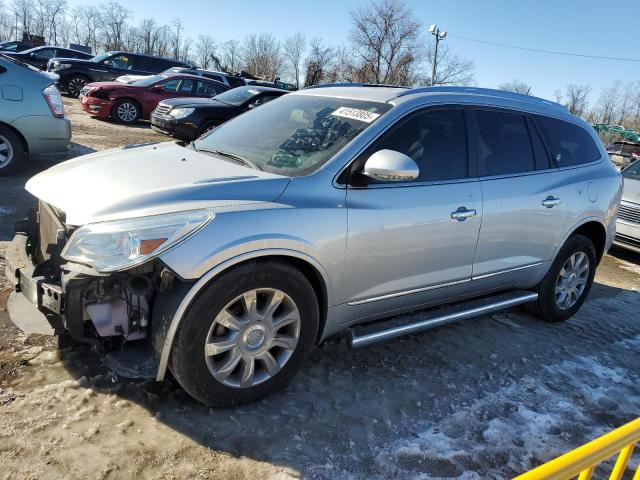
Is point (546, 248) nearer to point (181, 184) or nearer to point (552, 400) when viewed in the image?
point (552, 400)

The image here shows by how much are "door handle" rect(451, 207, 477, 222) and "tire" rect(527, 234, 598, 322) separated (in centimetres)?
135

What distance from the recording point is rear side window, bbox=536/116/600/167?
4.41 metres

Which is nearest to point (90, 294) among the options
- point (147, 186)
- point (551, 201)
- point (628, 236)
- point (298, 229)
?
point (147, 186)

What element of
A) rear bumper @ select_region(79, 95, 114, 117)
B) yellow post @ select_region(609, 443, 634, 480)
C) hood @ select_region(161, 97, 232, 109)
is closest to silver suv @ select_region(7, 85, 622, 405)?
yellow post @ select_region(609, 443, 634, 480)

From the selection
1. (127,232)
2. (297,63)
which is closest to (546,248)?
(127,232)

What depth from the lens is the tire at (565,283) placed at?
178 inches

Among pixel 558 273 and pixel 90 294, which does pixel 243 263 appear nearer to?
pixel 90 294

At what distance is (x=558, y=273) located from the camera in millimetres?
4531

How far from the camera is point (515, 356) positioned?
4016 millimetres

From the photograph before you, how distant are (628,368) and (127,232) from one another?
373 cm

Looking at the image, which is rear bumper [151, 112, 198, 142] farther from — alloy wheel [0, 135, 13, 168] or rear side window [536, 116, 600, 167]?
rear side window [536, 116, 600, 167]

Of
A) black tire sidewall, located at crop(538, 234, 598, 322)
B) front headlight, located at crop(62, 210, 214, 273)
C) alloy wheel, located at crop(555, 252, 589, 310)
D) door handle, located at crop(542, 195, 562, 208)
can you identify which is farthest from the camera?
alloy wheel, located at crop(555, 252, 589, 310)

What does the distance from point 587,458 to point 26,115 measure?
7.32 meters

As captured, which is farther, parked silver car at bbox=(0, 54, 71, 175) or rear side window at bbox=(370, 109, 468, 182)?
parked silver car at bbox=(0, 54, 71, 175)
